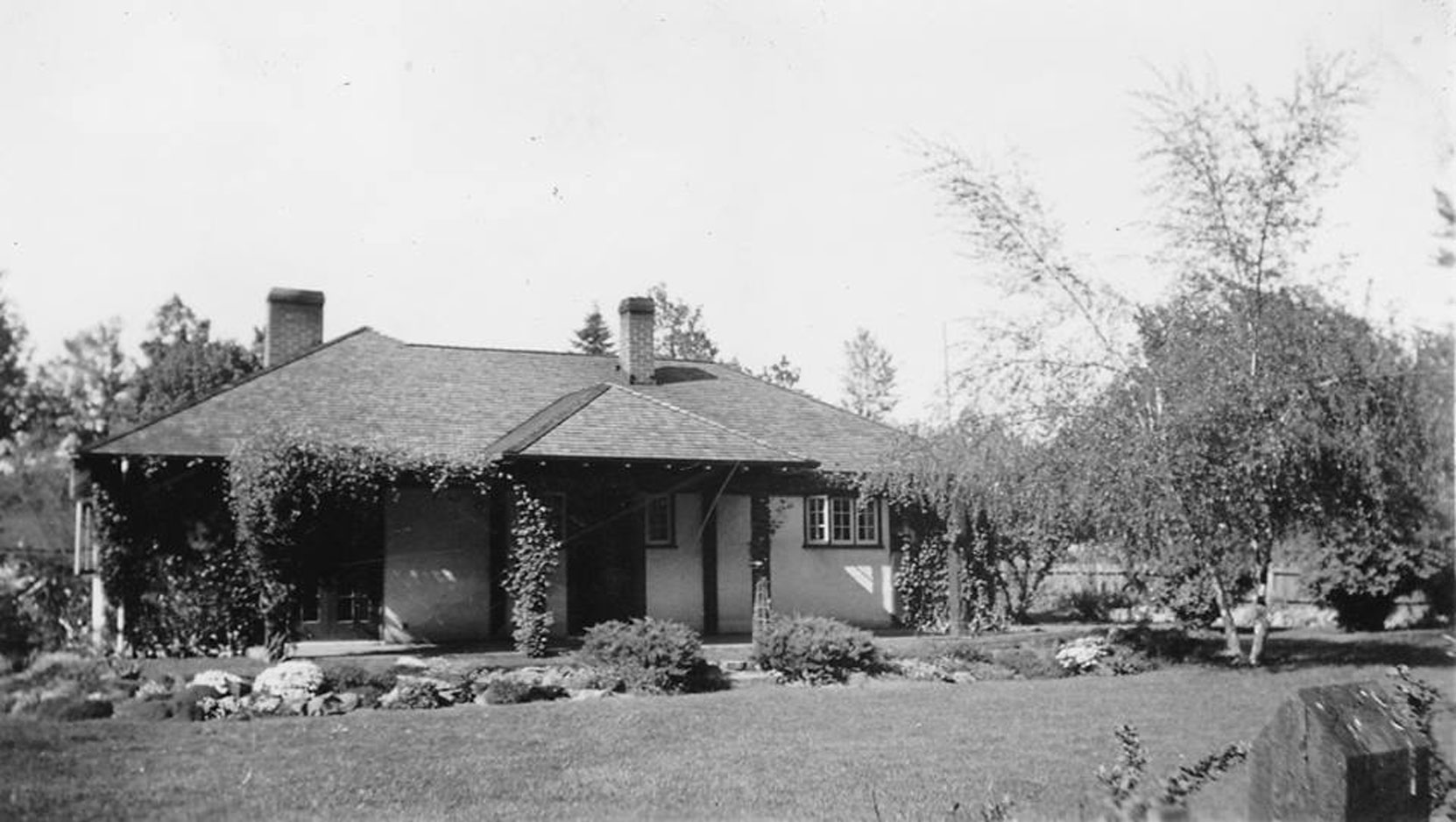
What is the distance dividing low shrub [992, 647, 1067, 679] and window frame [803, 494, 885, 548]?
20.8 feet

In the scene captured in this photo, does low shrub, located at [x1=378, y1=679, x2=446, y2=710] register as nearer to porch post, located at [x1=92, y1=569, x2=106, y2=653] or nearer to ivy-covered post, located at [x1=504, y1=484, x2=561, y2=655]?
ivy-covered post, located at [x1=504, y1=484, x2=561, y2=655]

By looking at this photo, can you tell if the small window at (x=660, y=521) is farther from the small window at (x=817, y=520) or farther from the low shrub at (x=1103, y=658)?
the low shrub at (x=1103, y=658)

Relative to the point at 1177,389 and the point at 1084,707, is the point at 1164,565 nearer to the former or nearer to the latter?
the point at 1177,389

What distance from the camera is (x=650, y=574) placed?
2227cm

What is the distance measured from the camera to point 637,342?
84.3 ft

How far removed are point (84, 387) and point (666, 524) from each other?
4608 cm

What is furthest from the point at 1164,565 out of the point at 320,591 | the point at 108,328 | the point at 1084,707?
the point at 108,328

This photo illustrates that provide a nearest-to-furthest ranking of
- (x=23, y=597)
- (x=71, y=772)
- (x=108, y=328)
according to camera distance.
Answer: (x=71, y=772) → (x=23, y=597) → (x=108, y=328)

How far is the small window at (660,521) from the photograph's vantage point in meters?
22.5

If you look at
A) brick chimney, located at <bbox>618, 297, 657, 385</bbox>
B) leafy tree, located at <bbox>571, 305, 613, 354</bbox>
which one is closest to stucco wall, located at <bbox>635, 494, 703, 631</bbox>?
brick chimney, located at <bbox>618, 297, 657, 385</bbox>

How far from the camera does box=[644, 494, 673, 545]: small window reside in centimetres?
2248

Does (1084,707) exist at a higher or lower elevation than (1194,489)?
lower

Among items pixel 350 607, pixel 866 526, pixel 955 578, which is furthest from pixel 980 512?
pixel 350 607

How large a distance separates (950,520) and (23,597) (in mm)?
16396
